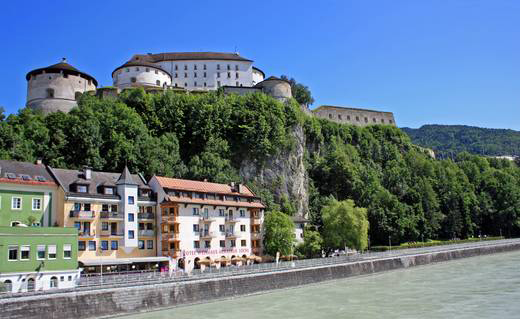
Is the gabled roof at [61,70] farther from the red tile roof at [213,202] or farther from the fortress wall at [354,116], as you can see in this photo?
the fortress wall at [354,116]

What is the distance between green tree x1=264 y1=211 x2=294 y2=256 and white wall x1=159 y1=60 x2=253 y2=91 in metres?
54.4

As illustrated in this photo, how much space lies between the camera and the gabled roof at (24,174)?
40.7 metres

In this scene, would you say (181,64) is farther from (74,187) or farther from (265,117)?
(74,187)

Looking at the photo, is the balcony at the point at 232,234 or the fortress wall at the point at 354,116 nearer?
the balcony at the point at 232,234

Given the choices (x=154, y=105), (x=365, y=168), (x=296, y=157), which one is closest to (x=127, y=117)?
(x=154, y=105)

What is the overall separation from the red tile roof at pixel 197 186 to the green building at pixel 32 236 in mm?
11451

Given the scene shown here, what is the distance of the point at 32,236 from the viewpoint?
3653 cm

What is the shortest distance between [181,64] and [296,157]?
131ft

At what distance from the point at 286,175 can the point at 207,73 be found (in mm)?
40187

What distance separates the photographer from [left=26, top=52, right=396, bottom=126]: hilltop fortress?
76125 millimetres

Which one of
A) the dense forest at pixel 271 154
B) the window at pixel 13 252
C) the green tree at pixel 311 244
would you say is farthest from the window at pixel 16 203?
the green tree at pixel 311 244

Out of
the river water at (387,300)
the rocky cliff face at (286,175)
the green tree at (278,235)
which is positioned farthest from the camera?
the rocky cliff face at (286,175)

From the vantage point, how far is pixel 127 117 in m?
66.3

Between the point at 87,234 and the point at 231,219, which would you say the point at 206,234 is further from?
the point at 87,234
